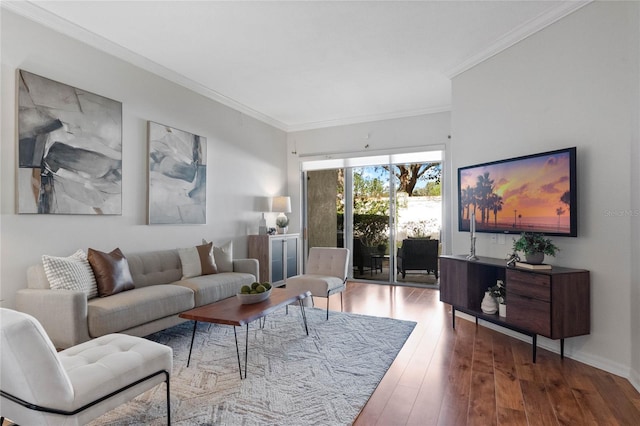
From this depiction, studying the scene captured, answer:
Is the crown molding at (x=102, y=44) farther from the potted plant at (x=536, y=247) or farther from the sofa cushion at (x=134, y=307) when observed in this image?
the potted plant at (x=536, y=247)

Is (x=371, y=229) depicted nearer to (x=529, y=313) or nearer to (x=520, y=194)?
(x=520, y=194)

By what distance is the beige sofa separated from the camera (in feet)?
8.68

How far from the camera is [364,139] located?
6.46 metres

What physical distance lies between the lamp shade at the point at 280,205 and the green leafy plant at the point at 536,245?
13.0ft

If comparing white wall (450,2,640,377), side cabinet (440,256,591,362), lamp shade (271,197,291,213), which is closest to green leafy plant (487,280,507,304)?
side cabinet (440,256,591,362)

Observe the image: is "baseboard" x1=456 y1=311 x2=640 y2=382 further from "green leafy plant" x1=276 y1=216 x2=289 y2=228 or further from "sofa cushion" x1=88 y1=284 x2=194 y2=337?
"green leafy plant" x1=276 y1=216 x2=289 y2=228

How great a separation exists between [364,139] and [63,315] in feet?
17.0

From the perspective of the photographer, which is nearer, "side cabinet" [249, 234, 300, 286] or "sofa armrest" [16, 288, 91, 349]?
"sofa armrest" [16, 288, 91, 349]

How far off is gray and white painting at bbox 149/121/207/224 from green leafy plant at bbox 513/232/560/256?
12.7ft

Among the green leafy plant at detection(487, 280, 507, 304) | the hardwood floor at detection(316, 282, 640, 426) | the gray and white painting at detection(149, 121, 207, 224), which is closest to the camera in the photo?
the hardwood floor at detection(316, 282, 640, 426)

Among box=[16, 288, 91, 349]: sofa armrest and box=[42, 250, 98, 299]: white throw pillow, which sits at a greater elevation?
box=[42, 250, 98, 299]: white throw pillow

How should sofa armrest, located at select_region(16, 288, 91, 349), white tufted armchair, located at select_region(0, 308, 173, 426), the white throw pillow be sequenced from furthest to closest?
the white throw pillow < sofa armrest, located at select_region(16, 288, 91, 349) < white tufted armchair, located at select_region(0, 308, 173, 426)

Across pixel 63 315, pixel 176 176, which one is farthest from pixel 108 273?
pixel 176 176

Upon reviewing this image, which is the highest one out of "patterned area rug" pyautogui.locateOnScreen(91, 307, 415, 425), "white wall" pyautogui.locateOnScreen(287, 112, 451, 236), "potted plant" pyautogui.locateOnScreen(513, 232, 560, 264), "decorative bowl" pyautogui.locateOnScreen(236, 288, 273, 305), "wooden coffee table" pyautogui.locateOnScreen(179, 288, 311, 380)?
"white wall" pyautogui.locateOnScreen(287, 112, 451, 236)
